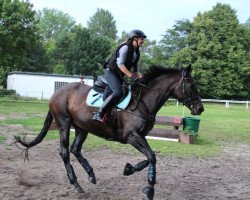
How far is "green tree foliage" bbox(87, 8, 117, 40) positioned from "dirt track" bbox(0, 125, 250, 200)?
103m

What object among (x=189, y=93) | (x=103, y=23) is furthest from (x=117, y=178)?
(x=103, y=23)

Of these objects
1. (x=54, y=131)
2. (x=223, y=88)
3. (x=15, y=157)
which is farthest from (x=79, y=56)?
(x=15, y=157)

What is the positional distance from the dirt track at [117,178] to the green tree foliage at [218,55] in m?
49.3

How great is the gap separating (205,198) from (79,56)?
66.5 meters

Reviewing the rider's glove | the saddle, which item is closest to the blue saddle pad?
the saddle

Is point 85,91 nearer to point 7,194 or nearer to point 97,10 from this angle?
point 7,194

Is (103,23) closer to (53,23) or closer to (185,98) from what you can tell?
(53,23)

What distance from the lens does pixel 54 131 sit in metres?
16.0

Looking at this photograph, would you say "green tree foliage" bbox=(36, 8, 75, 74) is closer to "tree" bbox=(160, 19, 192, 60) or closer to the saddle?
"tree" bbox=(160, 19, 192, 60)

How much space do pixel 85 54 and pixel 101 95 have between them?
2535 inches

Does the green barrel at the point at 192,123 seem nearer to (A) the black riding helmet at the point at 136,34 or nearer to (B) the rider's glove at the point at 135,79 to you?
(B) the rider's glove at the point at 135,79

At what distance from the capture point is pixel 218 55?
6206 cm

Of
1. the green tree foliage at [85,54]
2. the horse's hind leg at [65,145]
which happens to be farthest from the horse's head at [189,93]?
the green tree foliage at [85,54]

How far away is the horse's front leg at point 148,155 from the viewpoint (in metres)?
6.11
